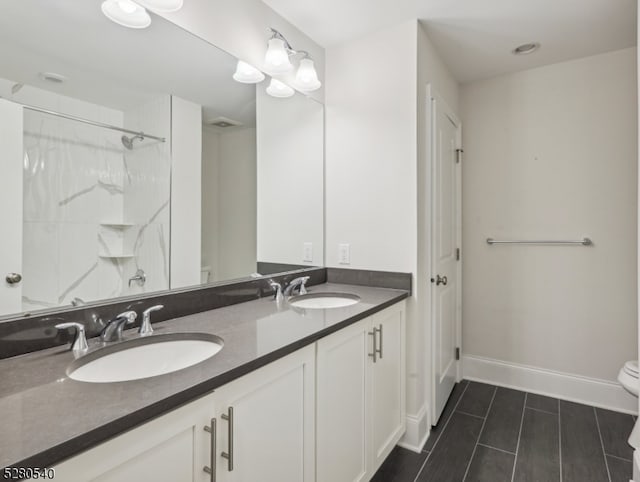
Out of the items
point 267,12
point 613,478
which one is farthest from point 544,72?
point 613,478

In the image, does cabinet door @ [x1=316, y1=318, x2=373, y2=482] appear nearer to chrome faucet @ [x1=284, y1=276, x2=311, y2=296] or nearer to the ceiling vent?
chrome faucet @ [x1=284, y1=276, x2=311, y2=296]

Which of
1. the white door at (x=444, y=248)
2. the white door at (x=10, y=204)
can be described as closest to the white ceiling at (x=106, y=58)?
the white door at (x=10, y=204)

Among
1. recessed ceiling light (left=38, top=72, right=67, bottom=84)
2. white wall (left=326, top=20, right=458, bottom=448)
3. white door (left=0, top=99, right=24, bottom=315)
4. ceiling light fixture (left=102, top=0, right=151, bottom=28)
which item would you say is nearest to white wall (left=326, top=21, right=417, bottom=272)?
white wall (left=326, top=20, right=458, bottom=448)

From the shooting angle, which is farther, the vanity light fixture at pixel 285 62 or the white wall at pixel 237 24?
the vanity light fixture at pixel 285 62

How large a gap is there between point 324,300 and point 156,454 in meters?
1.31

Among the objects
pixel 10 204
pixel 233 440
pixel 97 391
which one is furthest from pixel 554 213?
pixel 10 204

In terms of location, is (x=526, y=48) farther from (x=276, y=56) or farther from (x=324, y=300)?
(x=324, y=300)

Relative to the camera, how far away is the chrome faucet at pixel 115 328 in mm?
1100

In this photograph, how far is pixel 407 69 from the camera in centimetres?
200

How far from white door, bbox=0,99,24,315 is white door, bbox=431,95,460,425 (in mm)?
1888

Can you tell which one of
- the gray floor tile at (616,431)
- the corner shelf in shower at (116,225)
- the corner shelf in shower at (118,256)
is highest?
the corner shelf in shower at (116,225)

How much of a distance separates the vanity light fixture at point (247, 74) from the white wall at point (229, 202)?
0.77ft

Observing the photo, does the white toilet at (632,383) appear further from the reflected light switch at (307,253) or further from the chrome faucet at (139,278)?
the chrome faucet at (139,278)

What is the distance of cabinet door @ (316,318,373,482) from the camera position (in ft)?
4.23
